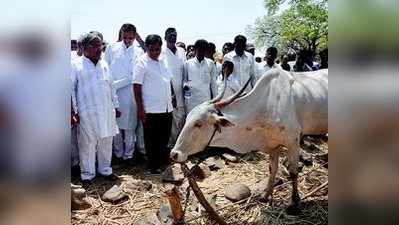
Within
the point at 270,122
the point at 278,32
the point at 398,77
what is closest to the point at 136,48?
the point at 270,122

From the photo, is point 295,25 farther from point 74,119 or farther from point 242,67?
point 74,119

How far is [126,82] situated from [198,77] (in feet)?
2.78

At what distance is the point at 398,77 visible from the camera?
0.90 meters

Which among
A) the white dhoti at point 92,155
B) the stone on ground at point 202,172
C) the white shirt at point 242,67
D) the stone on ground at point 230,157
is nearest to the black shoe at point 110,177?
the white dhoti at point 92,155

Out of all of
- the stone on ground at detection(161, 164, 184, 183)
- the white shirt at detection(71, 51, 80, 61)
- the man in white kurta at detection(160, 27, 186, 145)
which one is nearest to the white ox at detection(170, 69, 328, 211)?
the stone on ground at detection(161, 164, 184, 183)

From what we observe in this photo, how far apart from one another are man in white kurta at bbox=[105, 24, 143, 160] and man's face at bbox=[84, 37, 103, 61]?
862 millimetres

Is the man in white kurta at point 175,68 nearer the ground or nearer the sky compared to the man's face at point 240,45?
nearer the ground

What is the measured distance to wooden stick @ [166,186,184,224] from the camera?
3090 mm

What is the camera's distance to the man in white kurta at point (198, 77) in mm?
5090

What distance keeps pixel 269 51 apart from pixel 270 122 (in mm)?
2793

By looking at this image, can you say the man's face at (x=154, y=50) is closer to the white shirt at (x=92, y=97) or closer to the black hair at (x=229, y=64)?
the white shirt at (x=92, y=97)

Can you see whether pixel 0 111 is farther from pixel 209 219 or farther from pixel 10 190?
pixel 209 219

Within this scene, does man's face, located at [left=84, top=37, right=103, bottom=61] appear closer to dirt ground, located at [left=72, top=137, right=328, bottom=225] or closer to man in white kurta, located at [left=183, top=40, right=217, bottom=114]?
dirt ground, located at [left=72, top=137, right=328, bottom=225]

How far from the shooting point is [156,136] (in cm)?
450
